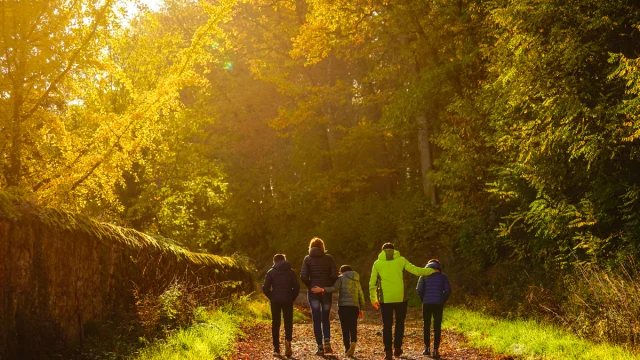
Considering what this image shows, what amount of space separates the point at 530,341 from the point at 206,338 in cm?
551

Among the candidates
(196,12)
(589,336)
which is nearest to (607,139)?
(589,336)

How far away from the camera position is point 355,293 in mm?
11109

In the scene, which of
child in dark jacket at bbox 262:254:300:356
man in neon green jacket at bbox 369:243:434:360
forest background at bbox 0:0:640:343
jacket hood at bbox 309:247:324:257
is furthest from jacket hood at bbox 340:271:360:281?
forest background at bbox 0:0:640:343

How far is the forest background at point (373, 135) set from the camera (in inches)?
360

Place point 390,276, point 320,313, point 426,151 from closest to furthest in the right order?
1. point 390,276
2. point 320,313
3. point 426,151

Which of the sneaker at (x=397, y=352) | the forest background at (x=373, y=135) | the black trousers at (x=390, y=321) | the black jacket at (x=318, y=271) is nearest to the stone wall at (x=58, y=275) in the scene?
the forest background at (x=373, y=135)

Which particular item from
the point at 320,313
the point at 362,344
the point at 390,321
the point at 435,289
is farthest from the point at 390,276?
the point at 362,344

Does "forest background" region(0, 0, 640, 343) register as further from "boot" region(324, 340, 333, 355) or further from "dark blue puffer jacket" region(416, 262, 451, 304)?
"boot" region(324, 340, 333, 355)

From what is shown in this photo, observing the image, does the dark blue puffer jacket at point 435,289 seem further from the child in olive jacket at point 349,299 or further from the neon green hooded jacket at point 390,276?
the child in olive jacket at point 349,299

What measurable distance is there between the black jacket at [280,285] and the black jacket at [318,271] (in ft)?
0.87

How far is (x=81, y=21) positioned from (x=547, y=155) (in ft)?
35.1

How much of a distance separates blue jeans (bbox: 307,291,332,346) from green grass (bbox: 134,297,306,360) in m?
1.54

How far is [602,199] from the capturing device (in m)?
13.7

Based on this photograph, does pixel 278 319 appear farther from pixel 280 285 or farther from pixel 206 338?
pixel 206 338
